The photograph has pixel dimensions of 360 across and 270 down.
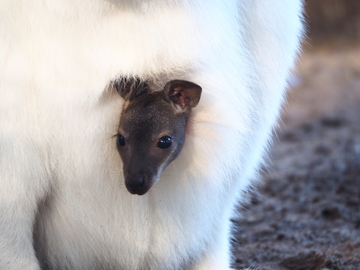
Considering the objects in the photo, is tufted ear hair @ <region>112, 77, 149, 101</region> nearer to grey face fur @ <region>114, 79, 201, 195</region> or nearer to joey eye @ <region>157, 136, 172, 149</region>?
grey face fur @ <region>114, 79, 201, 195</region>

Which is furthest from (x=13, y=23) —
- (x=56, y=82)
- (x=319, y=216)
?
(x=319, y=216)

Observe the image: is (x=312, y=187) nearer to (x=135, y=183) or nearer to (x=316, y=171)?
(x=316, y=171)

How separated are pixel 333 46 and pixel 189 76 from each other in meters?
5.60

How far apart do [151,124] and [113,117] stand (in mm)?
125

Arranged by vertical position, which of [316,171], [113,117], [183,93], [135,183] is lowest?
[316,171]

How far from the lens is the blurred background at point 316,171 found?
2732 mm

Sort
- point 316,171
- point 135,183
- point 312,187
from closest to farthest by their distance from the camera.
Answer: point 135,183 → point 312,187 → point 316,171

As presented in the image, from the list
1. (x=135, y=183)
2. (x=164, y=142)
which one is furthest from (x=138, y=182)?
(x=164, y=142)

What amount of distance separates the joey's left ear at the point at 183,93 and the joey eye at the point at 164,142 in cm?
11

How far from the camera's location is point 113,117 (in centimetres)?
179

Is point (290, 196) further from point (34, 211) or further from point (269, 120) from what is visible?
point (34, 211)

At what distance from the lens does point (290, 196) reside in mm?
3730

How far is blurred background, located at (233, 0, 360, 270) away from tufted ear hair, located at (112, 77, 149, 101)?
861 millimetres

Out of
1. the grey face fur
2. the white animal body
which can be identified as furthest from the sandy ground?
the grey face fur
